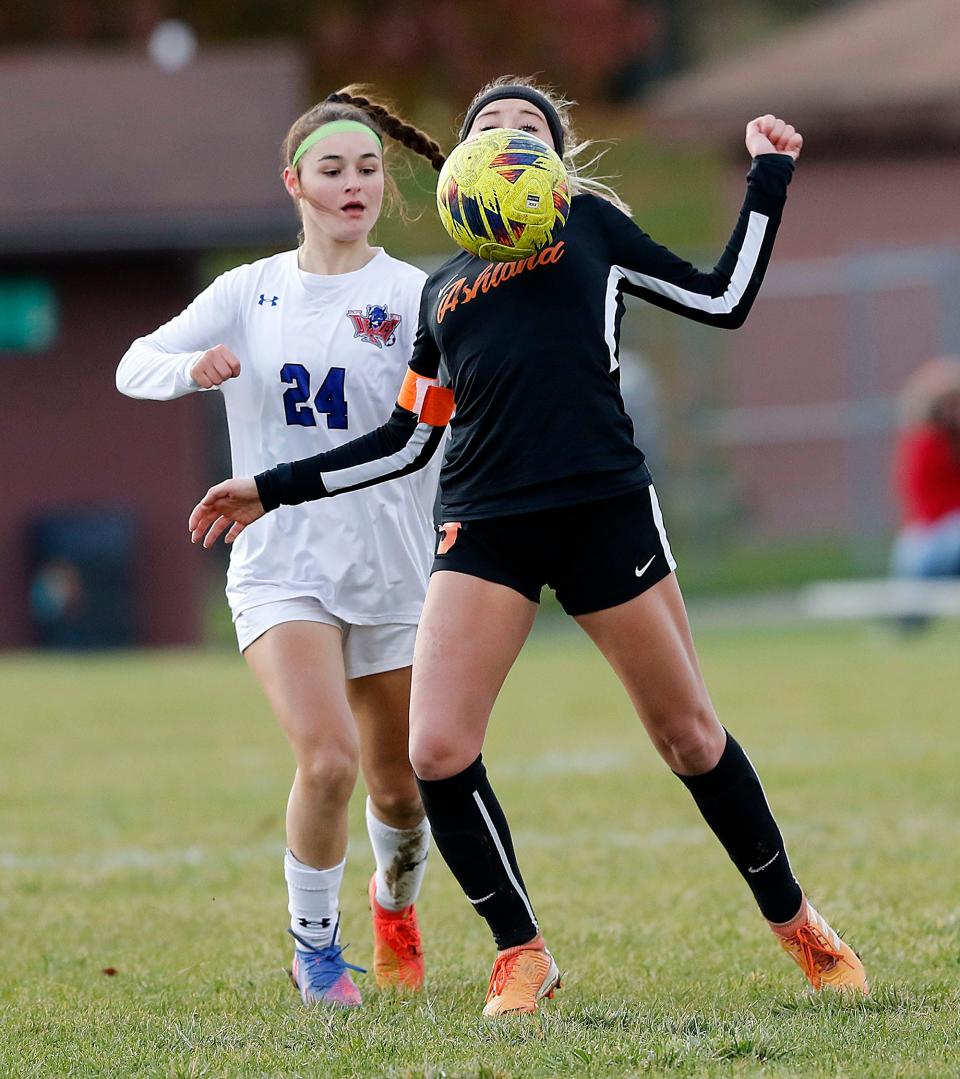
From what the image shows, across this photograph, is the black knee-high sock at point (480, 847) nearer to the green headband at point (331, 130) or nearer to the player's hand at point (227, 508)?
the player's hand at point (227, 508)

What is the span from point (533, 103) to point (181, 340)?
3.91 feet

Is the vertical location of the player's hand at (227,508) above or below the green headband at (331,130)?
below

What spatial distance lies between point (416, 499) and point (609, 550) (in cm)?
96

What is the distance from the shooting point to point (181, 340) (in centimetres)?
538

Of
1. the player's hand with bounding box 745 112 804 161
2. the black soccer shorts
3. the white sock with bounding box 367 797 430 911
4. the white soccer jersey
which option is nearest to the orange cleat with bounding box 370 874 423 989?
the white sock with bounding box 367 797 430 911

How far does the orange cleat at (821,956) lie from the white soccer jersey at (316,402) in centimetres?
132

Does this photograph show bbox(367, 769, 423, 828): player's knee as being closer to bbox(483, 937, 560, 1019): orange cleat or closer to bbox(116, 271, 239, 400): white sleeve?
bbox(483, 937, 560, 1019): orange cleat

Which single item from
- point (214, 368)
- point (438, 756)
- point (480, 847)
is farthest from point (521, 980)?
point (214, 368)

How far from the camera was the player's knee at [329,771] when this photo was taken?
5008mm

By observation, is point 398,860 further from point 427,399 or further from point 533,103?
point 533,103

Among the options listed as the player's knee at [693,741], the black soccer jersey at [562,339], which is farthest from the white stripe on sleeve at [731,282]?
the player's knee at [693,741]

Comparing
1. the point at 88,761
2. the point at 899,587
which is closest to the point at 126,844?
the point at 88,761

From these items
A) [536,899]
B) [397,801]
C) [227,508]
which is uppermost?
[227,508]

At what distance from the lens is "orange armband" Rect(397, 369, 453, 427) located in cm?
487
